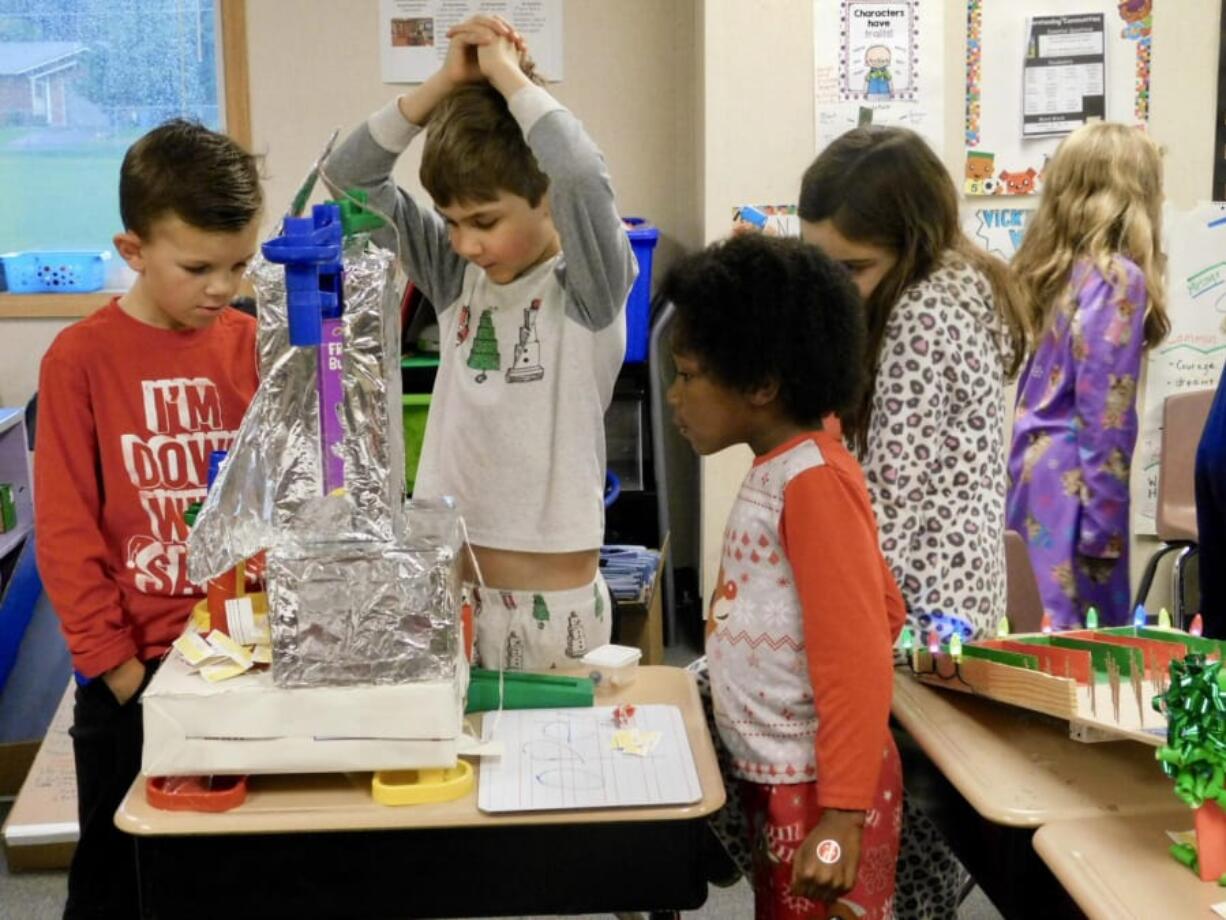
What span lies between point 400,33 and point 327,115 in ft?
1.00

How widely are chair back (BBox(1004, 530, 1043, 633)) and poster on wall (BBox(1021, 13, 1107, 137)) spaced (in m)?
1.77

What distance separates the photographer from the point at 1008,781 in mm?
1213

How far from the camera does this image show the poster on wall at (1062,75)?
3369mm

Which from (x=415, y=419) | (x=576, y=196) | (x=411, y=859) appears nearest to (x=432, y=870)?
(x=411, y=859)

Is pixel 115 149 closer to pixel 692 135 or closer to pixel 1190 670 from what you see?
pixel 692 135

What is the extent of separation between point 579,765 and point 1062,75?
9.02ft

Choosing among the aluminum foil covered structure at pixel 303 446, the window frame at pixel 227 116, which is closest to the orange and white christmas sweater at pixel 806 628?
the aluminum foil covered structure at pixel 303 446

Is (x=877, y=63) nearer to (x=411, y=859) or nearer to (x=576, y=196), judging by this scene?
(x=576, y=196)

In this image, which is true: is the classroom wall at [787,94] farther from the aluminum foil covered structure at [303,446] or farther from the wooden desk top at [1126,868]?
the wooden desk top at [1126,868]

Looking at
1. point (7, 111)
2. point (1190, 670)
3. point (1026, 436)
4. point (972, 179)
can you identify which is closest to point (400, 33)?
point (7, 111)

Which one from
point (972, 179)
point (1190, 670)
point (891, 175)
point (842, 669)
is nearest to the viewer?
point (1190, 670)

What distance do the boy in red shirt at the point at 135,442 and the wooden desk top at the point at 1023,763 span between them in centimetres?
85

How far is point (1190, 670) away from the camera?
1.06 meters

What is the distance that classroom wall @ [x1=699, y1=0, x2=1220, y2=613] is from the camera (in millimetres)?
3320
